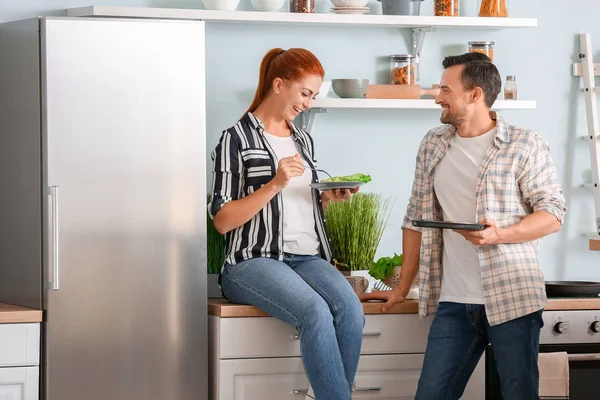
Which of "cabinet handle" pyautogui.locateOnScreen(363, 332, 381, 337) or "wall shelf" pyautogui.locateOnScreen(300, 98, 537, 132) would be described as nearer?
"cabinet handle" pyautogui.locateOnScreen(363, 332, 381, 337)

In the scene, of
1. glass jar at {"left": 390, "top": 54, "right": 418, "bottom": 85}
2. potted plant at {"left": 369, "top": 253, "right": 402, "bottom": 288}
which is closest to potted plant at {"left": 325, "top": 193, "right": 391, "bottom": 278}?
potted plant at {"left": 369, "top": 253, "right": 402, "bottom": 288}

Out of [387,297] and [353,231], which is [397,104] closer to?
[353,231]

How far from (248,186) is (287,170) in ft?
0.83

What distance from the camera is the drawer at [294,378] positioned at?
316 centimetres

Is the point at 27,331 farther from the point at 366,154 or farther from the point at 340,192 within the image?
the point at 366,154

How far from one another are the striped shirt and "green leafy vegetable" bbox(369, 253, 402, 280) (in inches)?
15.8

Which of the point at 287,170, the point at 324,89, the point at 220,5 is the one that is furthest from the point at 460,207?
the point at 220,5

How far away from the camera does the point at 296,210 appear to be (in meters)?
3.30

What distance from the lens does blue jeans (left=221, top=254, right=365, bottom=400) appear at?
2963 mm

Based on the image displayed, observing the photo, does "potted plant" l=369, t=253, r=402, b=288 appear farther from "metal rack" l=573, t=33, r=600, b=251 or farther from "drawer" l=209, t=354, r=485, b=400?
"metal rack" l=573, t=33, r=600, b=251

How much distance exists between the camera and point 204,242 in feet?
10.5

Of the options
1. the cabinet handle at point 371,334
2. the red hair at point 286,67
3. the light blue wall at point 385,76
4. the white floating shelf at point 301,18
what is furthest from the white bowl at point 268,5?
the cabinet handle at point 371,334

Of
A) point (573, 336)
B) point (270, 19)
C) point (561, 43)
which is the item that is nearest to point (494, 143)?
point (573, 336)

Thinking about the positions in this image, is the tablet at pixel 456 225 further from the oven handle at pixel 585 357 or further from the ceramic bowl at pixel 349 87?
the ceramic bowl at pixel 349 87
